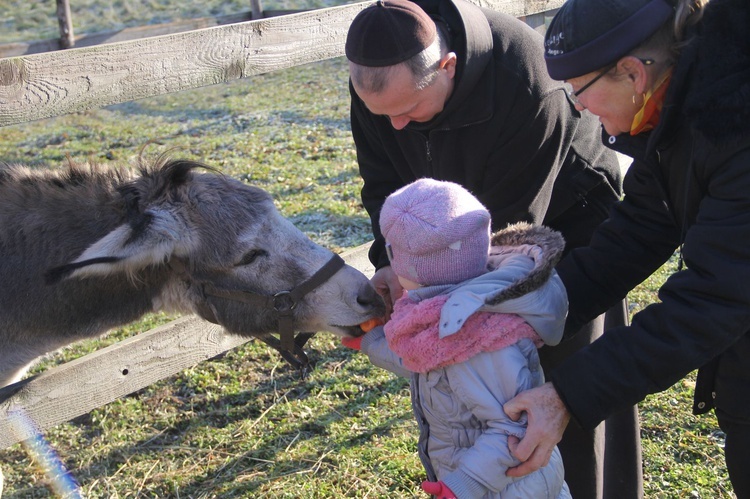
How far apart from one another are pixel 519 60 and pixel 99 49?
1.84 metres

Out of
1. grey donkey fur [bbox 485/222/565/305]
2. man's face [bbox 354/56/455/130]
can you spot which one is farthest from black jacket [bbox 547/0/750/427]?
man's face [bbox 354/56/455/130]

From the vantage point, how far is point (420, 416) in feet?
7.81

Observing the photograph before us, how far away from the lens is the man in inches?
104

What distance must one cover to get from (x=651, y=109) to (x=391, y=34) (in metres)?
0.99

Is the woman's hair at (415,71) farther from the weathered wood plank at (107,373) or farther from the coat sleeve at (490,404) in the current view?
the weathered wood plank at (107,373)

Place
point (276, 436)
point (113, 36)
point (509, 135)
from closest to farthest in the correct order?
point (509, 135), point (276, 436), point (113, 36)

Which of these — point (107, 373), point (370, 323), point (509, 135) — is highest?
point (509, 135)

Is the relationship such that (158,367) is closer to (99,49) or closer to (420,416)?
(99,49)

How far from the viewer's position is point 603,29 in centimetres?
193

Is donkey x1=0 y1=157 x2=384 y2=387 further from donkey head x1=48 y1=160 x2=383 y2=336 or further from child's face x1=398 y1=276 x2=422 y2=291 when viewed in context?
child's face x1=398 y1=276 x2=422 y2=291

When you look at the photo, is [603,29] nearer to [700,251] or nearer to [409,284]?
[700,251]

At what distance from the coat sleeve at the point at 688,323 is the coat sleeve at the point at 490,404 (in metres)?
0.13

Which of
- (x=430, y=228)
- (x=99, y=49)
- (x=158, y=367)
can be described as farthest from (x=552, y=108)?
(x=158, y=367)

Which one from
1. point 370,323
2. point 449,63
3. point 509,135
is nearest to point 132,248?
point 370,323
